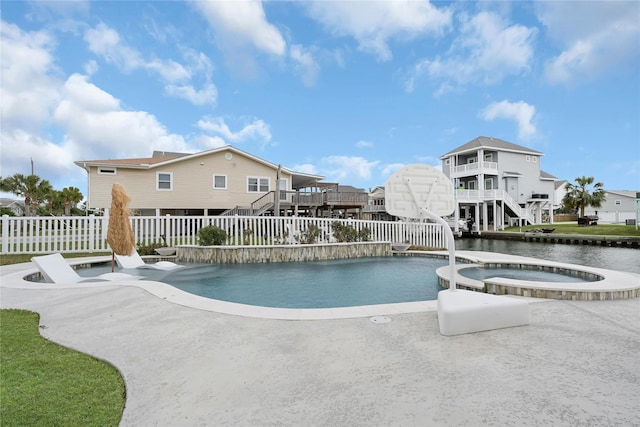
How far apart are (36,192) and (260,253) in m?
36.4

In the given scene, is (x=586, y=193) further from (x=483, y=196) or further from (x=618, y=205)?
(x=618, y=205)

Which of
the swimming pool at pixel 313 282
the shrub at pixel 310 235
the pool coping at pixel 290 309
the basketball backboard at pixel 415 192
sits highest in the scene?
the basketball backboard at pixel 415 192

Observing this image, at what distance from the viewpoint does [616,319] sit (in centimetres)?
420

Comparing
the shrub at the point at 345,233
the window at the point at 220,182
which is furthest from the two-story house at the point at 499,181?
the window at the point at 220,182

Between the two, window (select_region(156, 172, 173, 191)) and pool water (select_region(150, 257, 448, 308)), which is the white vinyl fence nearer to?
pool water (select_region(150, 257, 448, 308))

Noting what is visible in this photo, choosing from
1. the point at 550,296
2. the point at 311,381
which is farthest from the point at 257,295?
the point at 550,296

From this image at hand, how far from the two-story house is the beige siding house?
1809cm

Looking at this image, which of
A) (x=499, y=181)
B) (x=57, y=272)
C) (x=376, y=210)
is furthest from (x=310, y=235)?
(x=499, y=181)

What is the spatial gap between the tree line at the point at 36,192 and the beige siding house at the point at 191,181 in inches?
816

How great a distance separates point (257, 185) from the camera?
78.7ft

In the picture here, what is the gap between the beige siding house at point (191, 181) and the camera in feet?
67.2

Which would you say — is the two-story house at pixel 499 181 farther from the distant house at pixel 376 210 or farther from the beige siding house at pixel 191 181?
the beige siding house at pixel 191 181

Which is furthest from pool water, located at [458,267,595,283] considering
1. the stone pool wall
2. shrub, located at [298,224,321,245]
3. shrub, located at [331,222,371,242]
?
shrub, located at [298,224,321,245]

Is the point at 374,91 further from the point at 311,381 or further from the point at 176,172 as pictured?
the point at 311,381
